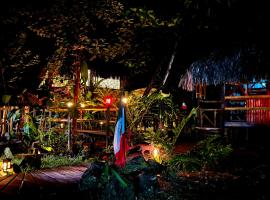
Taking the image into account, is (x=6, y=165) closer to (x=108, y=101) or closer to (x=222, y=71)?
(x=108, y=101)

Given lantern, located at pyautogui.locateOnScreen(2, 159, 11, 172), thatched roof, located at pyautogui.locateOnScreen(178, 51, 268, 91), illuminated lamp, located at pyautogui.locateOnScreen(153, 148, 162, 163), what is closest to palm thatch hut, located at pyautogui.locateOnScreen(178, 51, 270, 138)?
thatched roof, located at pyautogui.locateOnScreen(178, 51, 268, 91)

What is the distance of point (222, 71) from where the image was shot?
9.84 metres

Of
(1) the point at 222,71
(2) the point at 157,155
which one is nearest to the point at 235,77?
(1) the point at 222,71

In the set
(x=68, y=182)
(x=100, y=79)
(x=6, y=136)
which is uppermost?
(x=100, y=79)

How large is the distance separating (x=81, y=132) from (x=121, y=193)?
8037 mm

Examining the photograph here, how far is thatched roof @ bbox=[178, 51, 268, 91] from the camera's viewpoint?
9.05 m

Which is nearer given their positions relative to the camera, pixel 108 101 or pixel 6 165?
pixel 6 165

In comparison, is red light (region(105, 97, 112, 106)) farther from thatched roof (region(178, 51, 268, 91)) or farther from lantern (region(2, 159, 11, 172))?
lantern (region(2, 159, 11, 172))

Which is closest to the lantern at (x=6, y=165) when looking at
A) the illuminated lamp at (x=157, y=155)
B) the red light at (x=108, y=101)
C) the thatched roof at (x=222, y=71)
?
the illuminated lamp at (x=157, y=155)

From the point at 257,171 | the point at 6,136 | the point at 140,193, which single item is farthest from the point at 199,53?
the point at 140,193

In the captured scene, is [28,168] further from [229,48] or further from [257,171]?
[229,48]

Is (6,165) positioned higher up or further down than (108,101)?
further down

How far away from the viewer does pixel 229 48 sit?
9.93m

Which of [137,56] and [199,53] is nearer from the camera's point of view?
[137,56]
